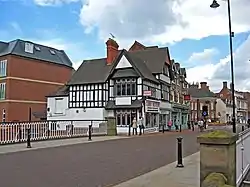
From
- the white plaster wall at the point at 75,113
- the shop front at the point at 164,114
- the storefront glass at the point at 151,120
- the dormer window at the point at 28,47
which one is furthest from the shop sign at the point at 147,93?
the dormer window at the point at 28,47

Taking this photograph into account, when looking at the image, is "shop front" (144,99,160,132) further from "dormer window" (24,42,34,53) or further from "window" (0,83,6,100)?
"dormer window" (24,42,34,53)

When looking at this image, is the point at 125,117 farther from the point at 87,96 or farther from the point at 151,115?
the point at 87,96

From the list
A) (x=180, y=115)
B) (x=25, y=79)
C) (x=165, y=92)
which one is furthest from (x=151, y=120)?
(x=25, y=79)

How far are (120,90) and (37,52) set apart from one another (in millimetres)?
21906

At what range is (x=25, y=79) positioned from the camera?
5325 cm

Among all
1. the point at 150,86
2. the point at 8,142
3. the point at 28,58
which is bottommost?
the point at 8,142

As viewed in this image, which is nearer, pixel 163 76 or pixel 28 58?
pixel 163 76

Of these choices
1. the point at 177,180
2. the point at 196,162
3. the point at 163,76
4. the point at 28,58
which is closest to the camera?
the point at 177,180

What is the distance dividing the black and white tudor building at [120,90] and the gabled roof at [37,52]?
36.3 feet

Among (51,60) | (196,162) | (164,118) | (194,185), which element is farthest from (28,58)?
(194,185)

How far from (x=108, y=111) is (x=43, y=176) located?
32.9 metres

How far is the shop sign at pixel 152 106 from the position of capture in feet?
131

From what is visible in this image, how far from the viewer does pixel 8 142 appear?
19188 millimetres

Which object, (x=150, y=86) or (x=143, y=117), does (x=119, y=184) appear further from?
(x=150, y=86)
